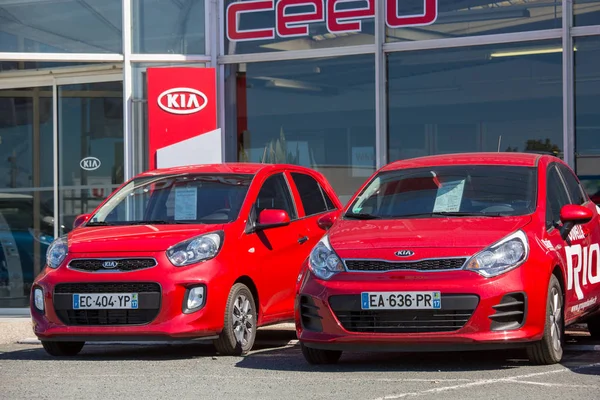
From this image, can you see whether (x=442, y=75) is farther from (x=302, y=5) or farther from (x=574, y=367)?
(x=574, y=367)

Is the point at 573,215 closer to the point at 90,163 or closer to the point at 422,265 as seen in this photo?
the point at 422,265

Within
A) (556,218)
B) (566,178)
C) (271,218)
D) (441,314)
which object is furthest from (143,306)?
(566,178)

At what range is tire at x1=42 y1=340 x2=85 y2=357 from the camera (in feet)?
31.6

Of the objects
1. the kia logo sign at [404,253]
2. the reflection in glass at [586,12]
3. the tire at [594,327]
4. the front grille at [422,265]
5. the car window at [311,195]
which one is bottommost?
the tire at [594,327]

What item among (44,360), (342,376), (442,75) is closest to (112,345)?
(44,360)

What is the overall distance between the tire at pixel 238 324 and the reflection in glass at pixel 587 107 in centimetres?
527

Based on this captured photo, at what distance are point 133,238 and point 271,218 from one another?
1151mm

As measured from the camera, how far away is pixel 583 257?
29.6 feet

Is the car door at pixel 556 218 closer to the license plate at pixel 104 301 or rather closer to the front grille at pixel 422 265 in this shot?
the front grille at pixel 422 265

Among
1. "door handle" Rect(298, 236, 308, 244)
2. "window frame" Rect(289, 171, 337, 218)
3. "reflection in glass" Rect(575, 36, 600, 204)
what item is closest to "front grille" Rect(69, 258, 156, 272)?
"door handle" Rect(298, 236, 308, 244)

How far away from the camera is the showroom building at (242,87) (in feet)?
46.7

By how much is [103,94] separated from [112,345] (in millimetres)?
5062

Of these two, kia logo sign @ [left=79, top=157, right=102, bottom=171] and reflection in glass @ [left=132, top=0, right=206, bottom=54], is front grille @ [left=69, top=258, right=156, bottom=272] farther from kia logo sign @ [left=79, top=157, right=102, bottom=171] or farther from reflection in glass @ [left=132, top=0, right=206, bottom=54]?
reflection in glass @ [left=132, top=0, right=206, bottom=54]

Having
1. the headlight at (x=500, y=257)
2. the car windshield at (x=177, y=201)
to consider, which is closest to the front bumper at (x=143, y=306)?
the car windshield at (x=177, y=201)
